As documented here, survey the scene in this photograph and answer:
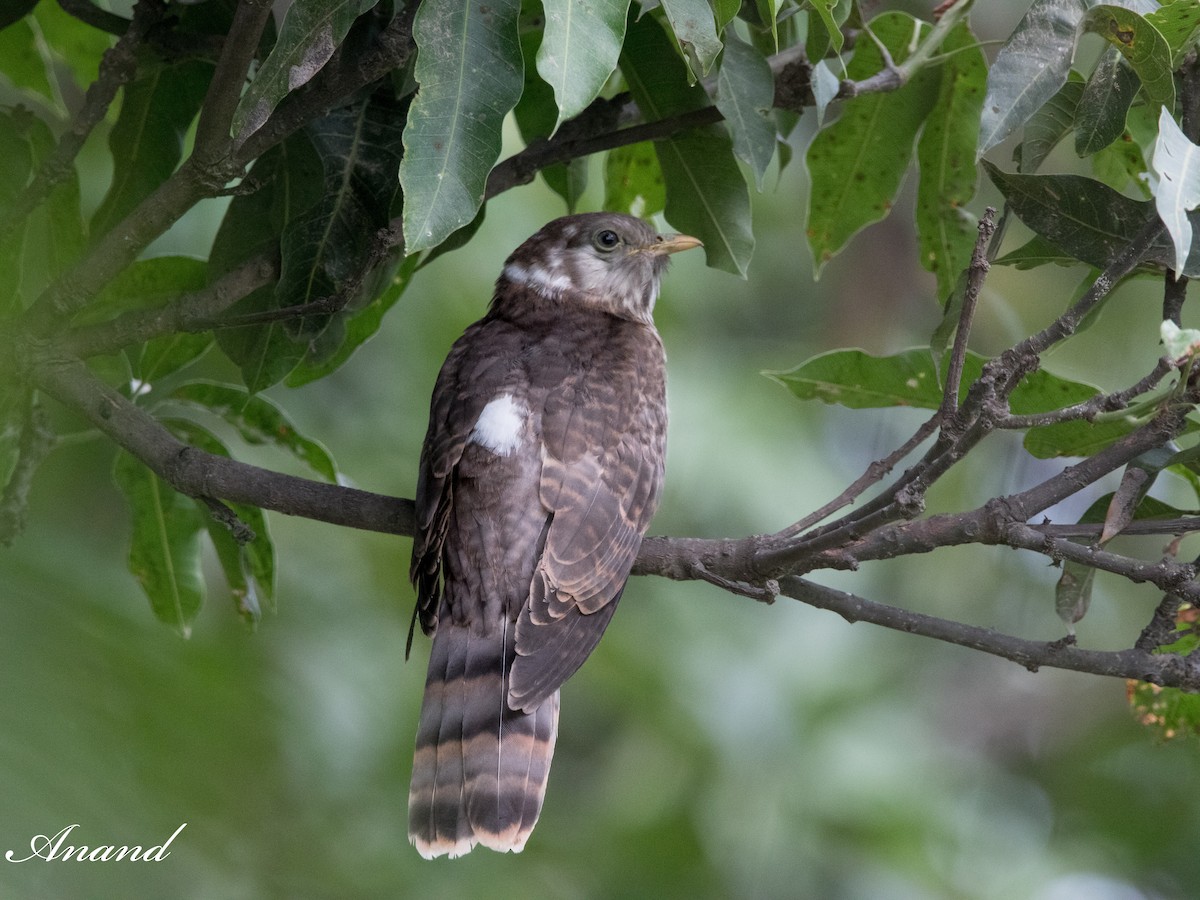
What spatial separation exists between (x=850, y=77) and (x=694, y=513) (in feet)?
10.9

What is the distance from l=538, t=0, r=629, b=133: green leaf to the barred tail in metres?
1.59

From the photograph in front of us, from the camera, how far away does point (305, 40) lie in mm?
2344

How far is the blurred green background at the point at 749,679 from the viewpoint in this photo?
5.21 meters

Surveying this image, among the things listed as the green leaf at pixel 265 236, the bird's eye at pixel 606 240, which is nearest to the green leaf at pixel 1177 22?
the green leaf at pixel 265 236

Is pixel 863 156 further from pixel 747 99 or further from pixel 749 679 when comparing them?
pixel 749 679

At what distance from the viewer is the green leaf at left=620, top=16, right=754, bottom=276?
10.5 feet

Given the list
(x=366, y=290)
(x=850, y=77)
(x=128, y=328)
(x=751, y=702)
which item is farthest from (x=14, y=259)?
(x=751, y=702)

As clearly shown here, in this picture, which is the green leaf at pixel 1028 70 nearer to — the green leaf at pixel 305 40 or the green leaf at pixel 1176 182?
the green leaf at pixel 1176 182

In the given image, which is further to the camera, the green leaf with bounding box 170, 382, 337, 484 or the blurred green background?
the blurred green background

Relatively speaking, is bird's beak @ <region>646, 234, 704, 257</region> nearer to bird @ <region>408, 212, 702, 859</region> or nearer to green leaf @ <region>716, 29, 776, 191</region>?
bird @ <region>408, 212, 702, 859</region>

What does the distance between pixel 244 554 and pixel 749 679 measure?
129 inches

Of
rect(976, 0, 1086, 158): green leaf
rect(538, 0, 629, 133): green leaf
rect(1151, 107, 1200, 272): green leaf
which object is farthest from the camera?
rect(976, 0, 1086, 158): green leaf

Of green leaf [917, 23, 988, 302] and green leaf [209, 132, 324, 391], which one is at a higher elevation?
green leaf [917, 23, 988, 302]

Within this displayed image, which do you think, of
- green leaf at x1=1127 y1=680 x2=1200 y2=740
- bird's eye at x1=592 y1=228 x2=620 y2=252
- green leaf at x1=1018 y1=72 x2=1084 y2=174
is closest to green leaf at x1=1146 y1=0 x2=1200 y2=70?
green leaf at x1=1018 y1=72 x2=1084 y2=174
